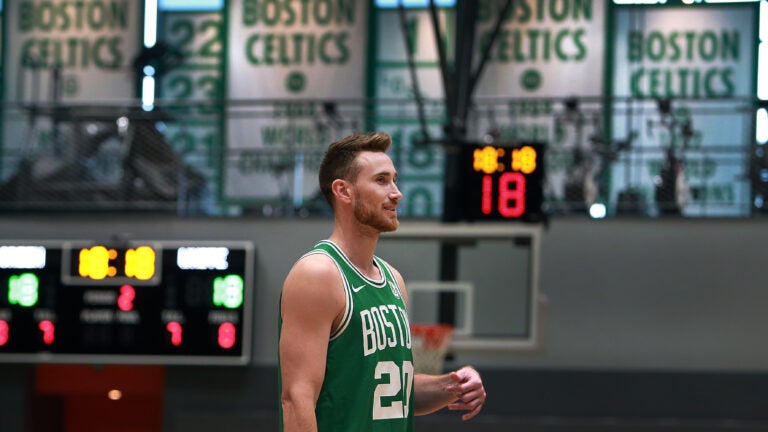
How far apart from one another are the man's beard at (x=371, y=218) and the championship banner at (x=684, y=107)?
841 centimetres

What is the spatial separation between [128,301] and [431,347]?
9.40 feet

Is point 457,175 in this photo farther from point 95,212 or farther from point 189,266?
point 95,212

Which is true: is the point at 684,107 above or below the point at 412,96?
below

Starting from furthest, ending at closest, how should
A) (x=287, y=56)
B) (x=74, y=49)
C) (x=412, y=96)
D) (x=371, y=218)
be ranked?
(x=74, y=49) < (x=287, y=56) < (x=412, y=96) < (x=371, y=218)

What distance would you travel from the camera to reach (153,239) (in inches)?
448

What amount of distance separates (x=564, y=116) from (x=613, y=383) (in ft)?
9.83

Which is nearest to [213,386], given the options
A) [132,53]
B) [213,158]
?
[213,158]

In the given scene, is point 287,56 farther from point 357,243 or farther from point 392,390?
point 392,390

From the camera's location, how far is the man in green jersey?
300 centimetres

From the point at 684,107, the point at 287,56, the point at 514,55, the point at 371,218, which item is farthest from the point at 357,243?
the point at 287,56

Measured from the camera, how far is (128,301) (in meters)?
10.5

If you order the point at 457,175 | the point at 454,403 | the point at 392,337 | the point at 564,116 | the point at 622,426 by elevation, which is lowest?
the point at 622,426

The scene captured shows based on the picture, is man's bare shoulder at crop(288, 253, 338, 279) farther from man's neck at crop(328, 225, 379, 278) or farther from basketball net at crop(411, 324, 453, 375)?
basketball net at crop(411, 324, 453, 375)

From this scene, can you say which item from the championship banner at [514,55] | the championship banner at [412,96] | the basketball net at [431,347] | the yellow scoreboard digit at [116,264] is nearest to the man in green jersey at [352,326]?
the basketball net at [431,347]
